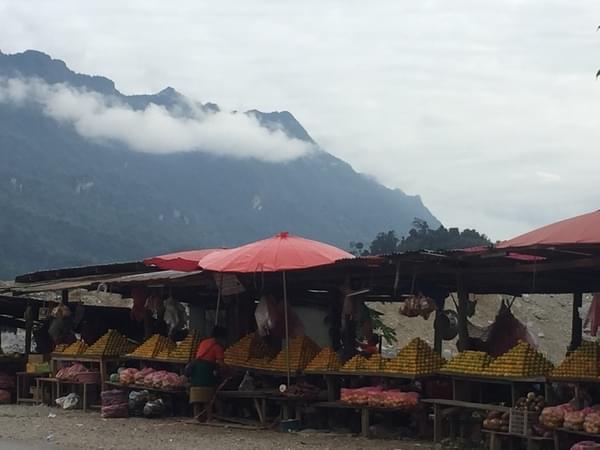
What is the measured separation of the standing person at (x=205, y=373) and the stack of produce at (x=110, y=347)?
268cm

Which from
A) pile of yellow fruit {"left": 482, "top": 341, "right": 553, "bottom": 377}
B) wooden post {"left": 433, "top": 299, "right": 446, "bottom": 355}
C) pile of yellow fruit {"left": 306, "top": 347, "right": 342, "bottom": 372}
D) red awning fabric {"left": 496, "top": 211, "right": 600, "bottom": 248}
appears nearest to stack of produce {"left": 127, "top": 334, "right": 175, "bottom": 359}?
pile of yellow fruit {"left": 306, "top": 347, "right": 342, "bottom": 372}

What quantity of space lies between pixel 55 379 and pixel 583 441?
1041 cm

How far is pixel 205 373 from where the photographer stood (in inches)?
509

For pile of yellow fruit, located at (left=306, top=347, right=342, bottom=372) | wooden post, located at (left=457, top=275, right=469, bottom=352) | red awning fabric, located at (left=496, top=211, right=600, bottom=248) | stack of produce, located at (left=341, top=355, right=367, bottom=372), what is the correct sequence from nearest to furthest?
1. red awning fabric, located at (left=496, top=211, right=600, bottom=248)
2. wooden post, located at (left=457, top=275, right=469, bottom=352)
3. stack of produce, located at (left=341, top=355, right=367, bottom=372)
4. pile of yellow fruit, located at (left=306, top=347, right=342, bottom=372)

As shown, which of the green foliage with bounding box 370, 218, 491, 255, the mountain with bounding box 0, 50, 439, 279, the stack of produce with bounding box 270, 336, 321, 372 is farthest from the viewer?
the mountain with bounding box 0, 50, 439, 279

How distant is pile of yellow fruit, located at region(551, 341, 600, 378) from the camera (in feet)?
29.0

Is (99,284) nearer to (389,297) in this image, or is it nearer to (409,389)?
(389,297)

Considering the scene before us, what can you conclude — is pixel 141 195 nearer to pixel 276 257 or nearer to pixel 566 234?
pixel 276 257

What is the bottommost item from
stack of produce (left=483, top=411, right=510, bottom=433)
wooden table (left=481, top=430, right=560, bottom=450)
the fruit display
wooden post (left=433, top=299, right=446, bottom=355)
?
wooden table (left=481, top=430, right=560, bottom=450)

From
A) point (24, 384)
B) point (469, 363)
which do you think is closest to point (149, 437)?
point (469, 363)

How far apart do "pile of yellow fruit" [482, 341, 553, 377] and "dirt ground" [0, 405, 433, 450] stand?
4.57ft

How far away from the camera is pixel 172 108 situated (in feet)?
618

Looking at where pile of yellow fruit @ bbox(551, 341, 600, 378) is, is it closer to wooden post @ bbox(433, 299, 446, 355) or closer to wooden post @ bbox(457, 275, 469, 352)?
wooden post @ bbox(457, 275, 469, 352)

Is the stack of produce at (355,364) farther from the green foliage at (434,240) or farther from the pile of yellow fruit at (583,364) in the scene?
the green foliage at (434,240)
